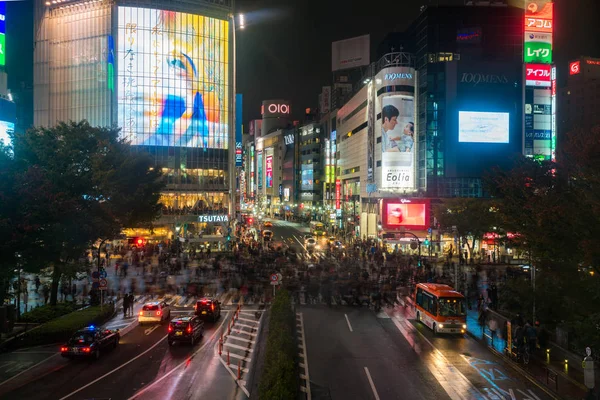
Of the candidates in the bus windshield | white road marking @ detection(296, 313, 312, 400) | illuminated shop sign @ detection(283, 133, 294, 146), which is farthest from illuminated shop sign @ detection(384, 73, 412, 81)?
illuminated shop sign @ detection(283, 133, 294, 146)

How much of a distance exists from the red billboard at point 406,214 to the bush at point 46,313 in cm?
4478

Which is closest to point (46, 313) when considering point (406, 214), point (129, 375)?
point (129, 375)

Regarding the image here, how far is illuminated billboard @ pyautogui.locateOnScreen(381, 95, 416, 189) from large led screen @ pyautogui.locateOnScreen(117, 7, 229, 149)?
27961 mm

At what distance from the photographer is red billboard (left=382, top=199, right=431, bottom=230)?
6694 cm

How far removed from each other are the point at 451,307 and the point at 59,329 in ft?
58.9

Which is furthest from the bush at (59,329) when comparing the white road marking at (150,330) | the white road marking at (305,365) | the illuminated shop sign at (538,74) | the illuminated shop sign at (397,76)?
the illuminated shop sign at (538,74)

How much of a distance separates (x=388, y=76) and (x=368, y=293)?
46.1 metres

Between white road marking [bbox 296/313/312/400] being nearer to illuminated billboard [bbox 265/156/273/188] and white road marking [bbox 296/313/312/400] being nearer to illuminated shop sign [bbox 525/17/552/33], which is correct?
illuminated shop sign [bbox 525/17/552/33]

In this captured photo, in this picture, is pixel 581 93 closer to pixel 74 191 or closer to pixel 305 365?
pixel 74 191

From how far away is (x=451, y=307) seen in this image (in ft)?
80.6

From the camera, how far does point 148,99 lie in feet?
262

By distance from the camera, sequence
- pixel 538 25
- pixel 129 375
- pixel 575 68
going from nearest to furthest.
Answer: pixel 129 375
pixel 538 25
pixel 575 68

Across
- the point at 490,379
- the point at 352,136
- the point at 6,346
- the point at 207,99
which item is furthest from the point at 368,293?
the point at 352,136

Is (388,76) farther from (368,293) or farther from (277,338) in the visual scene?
(277,338)
